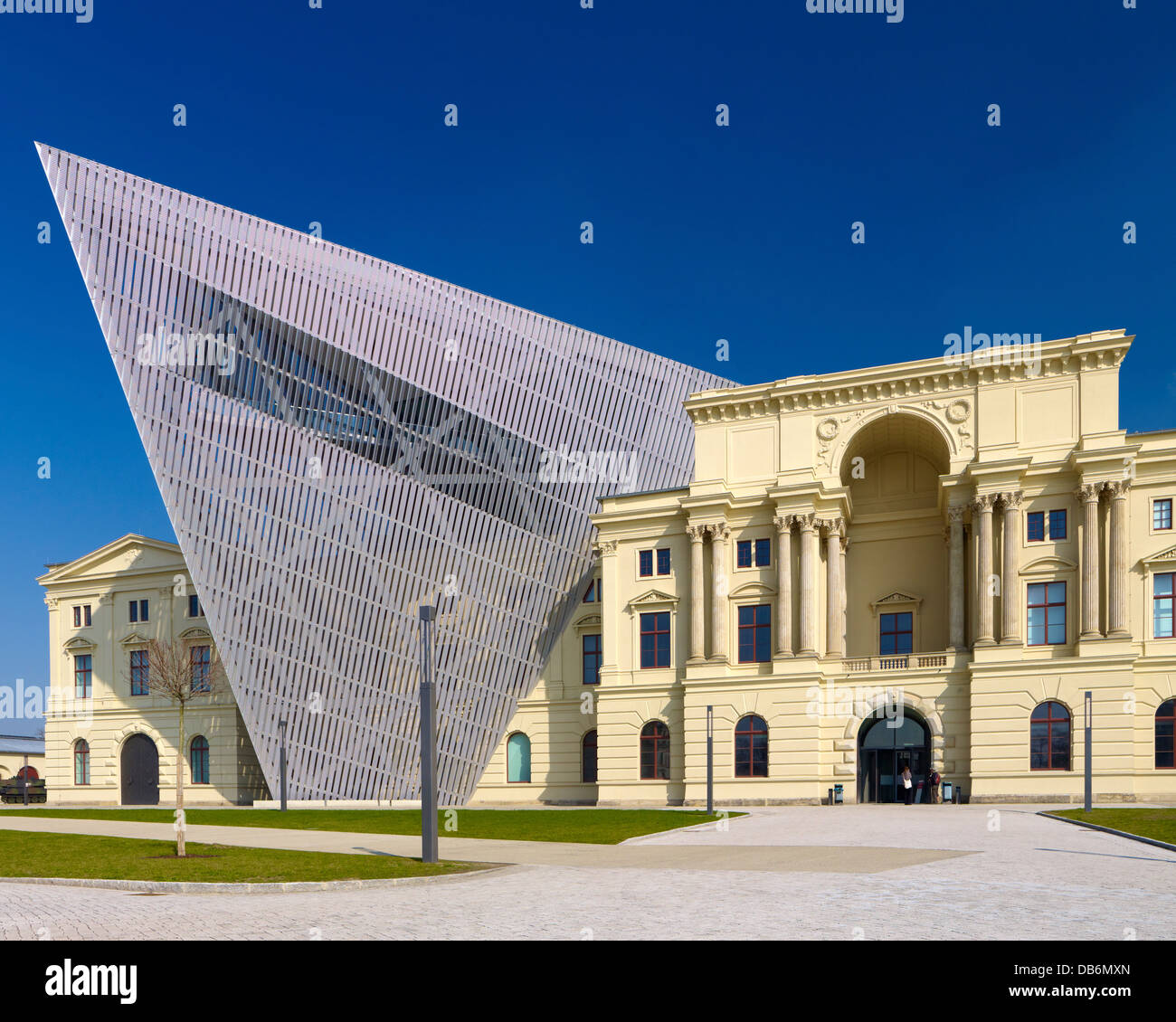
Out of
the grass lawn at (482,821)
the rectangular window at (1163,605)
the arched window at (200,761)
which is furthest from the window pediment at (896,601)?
the arched window at (200,761)

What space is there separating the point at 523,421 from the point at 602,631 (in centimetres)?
1079

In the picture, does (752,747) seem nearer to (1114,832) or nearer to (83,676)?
(1114,832)

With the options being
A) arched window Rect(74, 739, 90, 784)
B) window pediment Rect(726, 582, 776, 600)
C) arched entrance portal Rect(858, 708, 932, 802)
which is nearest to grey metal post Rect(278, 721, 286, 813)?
window pediment Rect(726, 582, 776, 600)

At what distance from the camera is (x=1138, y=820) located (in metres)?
30.4

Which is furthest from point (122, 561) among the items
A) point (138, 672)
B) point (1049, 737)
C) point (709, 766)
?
point (1049, 737)

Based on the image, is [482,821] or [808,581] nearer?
[482,821]

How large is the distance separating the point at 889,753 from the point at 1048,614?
28.5 feet

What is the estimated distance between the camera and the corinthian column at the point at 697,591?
50.2m

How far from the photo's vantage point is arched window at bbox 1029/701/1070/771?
42.9 m

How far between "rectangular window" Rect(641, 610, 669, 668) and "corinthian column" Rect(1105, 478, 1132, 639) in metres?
18.7

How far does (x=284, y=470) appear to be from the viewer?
4919cm

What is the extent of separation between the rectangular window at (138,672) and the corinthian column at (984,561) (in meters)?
46.0
